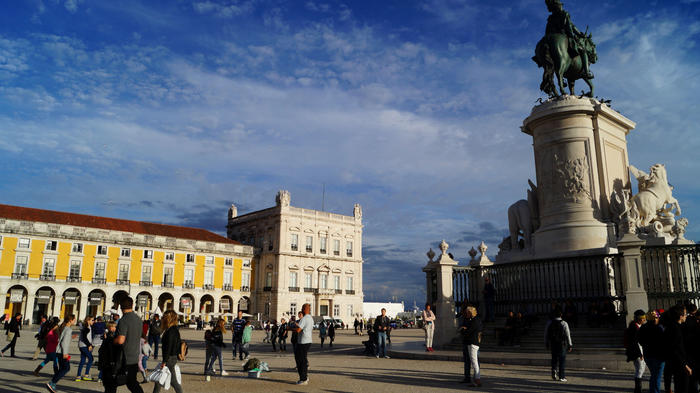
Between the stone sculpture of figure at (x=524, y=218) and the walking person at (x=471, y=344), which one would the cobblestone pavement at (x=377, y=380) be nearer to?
the walking person at (x=471, y=344)

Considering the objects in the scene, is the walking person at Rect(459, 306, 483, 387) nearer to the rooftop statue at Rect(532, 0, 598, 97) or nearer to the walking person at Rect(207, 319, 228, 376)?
the walking person at Rect(207, 319, 228, 376)

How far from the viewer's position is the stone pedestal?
14219 mm

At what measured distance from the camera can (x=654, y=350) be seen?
22.3 feet

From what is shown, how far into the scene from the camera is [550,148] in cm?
1531

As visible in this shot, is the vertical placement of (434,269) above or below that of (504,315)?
above

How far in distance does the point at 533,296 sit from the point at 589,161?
3.92m

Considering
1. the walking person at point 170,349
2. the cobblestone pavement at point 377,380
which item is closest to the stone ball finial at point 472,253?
the cobblestone pavement at point 377,380

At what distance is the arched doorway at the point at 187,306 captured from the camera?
177 feet

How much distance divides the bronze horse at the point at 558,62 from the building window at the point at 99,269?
46165 mm

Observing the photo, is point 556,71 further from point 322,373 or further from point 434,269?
point 322,373

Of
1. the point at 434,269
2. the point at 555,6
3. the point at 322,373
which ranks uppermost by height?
the point at 555,6

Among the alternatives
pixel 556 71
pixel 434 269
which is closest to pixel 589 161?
pixel 556 71

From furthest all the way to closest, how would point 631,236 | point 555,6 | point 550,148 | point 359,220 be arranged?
point 359,220 < point 555,6 < point 550,148 < point 631,236

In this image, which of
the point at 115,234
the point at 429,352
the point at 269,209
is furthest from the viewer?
the point at 269,209
